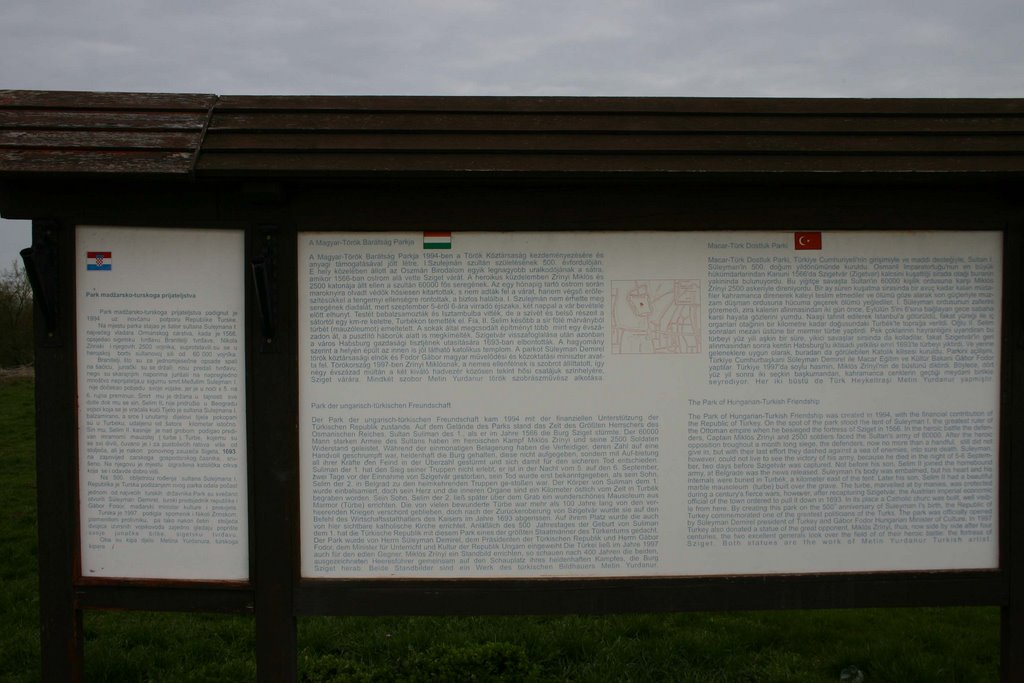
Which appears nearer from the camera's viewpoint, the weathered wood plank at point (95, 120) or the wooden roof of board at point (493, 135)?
the wooden roof of board at point (493, 135)

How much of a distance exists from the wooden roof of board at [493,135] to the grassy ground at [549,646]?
115 inches

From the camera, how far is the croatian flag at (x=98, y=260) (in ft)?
11.7

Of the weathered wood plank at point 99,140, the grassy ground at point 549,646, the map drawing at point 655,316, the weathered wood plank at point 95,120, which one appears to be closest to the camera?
the weathered wood plank at point 99,140

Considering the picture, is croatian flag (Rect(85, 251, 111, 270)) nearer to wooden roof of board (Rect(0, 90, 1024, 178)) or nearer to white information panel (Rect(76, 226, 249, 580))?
white information panel (Rect(76, 226, 249, 580))

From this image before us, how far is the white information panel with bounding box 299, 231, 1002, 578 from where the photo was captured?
3.58m

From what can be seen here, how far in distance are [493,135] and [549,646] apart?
3162mm

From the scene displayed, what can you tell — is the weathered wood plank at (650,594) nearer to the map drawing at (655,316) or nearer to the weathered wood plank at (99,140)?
the map drawing at (655,316)

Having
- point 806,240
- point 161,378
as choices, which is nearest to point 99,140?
point 161,378

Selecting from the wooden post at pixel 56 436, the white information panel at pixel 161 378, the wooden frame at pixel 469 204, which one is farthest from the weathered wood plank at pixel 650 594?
the wooden post at pixel 56 436

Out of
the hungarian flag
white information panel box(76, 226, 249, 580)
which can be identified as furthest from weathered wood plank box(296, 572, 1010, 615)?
the hungarian flag

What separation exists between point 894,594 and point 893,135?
2.20 m

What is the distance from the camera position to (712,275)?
12.0 feet

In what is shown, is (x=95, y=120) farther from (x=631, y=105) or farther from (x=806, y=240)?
(x=806, y=240)

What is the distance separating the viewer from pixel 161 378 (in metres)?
3.56
